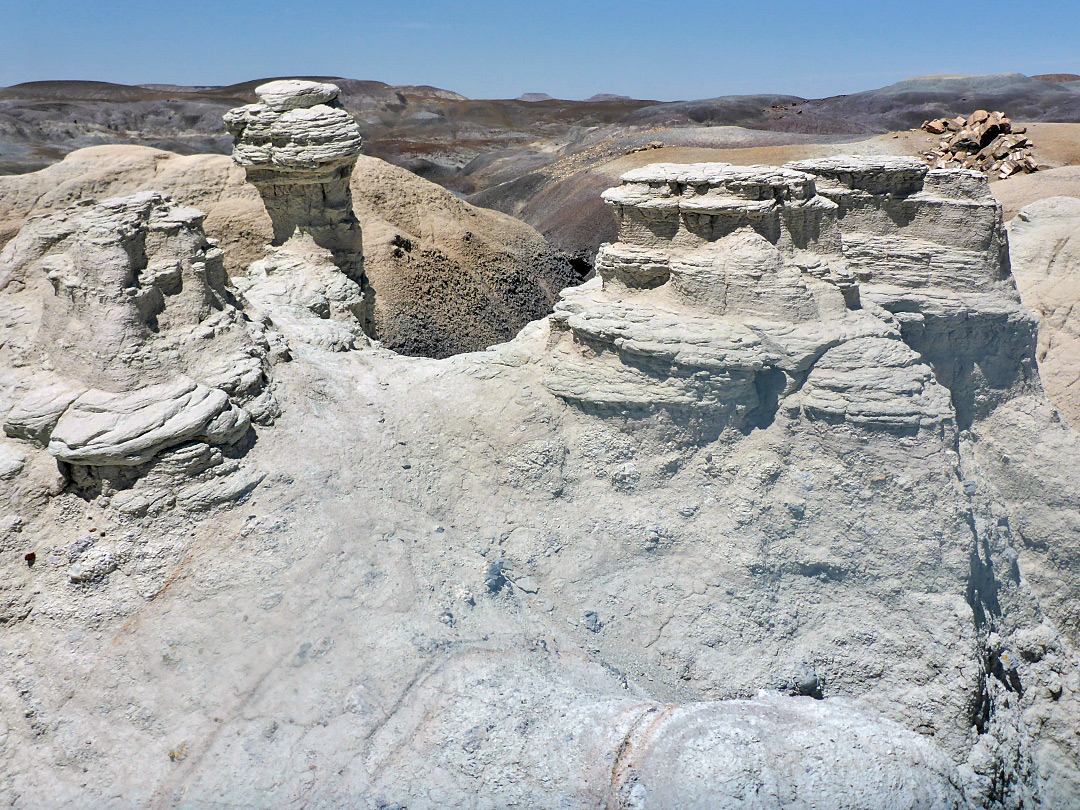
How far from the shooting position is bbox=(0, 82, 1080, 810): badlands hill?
5383mm

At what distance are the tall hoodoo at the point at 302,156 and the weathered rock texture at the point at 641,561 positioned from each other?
150 inches

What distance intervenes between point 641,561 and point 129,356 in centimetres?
518

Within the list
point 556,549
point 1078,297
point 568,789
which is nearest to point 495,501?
point 556,549

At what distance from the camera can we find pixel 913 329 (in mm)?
8516

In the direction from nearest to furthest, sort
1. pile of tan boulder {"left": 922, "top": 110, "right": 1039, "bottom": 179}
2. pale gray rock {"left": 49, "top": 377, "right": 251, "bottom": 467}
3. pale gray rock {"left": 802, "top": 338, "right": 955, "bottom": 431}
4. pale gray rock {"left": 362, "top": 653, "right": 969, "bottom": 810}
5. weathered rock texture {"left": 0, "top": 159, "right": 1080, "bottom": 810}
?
pale gray rock {"left": 362, "top": 653, "right": 969, "bottom": 810} < weathered rock texture {"left": 0, "top": 159, "right": 1080, "bottom": 810} < pale gray rock {"left": 49, "top": 377, "right": 251, "bottom": 467} < pale gray rock {"left": 802, "top": 338, "right": 955, "bottom": 431} < pile of tan boulder {"left": 922, "top": 110, "right": 1039, "bottom": 179}

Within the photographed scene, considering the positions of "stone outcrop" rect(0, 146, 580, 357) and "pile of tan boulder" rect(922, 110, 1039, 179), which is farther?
"pile of tan boulder" rect(922, 110, 1039, 179)

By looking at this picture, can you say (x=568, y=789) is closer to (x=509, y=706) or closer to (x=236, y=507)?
(x=509, y=706)

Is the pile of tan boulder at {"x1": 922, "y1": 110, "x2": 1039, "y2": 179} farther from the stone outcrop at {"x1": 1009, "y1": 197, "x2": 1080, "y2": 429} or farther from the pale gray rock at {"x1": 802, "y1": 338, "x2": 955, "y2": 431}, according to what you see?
the pale gray rock at {"x1": 802, "y1": 338, "x2": 955, "y2": 431}

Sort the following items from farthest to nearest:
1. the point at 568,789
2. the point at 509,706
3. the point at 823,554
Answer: the point at 823,554
the point at 509,706
the point at 568,789

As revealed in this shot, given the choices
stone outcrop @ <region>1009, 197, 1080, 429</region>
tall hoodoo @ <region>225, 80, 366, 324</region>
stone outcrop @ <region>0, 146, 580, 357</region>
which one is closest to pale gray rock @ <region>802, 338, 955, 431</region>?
stone outcrop @ <region>1009, 197, 1080, 429</region>

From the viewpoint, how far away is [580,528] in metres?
7.56

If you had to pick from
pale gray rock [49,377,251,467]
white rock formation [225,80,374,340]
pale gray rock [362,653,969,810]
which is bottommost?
pale gray rock [362,653,969,810]

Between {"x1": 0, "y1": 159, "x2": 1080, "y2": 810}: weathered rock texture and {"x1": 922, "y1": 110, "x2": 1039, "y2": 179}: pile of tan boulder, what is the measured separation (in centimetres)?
1535

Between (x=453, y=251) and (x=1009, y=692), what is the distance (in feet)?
48.1
